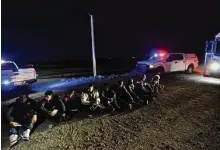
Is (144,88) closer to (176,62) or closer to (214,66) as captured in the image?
(214,66)

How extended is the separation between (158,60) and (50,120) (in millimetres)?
11807

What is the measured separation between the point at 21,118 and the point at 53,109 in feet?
3.92

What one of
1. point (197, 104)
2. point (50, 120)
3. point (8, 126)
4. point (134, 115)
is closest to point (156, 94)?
point (197, 104)

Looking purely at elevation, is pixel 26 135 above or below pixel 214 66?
below

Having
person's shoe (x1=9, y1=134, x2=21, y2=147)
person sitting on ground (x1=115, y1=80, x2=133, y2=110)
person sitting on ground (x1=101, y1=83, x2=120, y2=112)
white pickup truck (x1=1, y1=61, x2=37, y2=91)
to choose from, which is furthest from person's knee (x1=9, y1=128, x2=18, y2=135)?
white pickup truck (x1=1, y1=61, x2=37, y2=91)

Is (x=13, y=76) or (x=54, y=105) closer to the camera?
(x=54, y=105)

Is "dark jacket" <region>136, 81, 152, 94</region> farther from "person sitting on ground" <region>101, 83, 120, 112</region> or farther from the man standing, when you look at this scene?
"person sitting on ground" <region>101, 83, 120, 112</region>

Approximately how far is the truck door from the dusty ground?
27.5 feet

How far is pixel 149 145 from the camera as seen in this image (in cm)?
930

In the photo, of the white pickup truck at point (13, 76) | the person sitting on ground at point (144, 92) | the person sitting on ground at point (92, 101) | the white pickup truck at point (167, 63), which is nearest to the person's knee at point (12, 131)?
the person sitting on ground at point (92, 101)

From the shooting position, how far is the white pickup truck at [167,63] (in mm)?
20766

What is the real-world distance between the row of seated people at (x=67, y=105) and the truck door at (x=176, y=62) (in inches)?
300

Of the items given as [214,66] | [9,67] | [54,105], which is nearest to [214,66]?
[214,66]

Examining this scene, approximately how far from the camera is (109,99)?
12102 millimetres
